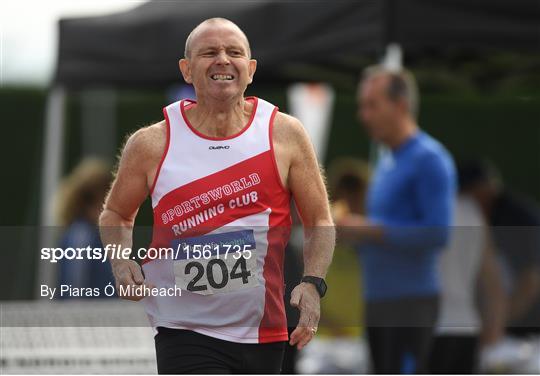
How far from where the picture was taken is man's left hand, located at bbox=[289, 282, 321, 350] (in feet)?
10.2

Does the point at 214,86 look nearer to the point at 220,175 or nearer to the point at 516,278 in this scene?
the point at 220,175

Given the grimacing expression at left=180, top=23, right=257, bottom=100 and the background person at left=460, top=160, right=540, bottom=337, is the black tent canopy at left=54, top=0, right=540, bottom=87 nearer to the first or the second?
the background person at left=460, top=160, right=540, bottom=337

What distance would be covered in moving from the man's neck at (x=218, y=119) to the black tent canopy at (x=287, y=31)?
9.53ft

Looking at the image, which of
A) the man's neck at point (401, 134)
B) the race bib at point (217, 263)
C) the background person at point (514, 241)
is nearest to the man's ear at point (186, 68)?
the race bib at point (217, 263)

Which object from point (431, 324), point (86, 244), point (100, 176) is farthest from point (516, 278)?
point (86, 244)

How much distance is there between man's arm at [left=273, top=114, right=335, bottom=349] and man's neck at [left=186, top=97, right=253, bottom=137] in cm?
11

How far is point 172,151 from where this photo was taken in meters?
3.11

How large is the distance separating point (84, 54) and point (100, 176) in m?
0.76

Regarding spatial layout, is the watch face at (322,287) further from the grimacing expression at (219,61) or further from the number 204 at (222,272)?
the grimacing expression at (219,61)

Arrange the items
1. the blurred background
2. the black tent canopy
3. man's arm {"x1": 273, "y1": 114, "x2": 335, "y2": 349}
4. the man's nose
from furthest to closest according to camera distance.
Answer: the black tent canopy, the blurred background, man's arm {"x1": 273, "y1": 114, "x2": 335, "y2": 349}, the man's nose

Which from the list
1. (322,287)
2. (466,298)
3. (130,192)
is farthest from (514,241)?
(130,192)

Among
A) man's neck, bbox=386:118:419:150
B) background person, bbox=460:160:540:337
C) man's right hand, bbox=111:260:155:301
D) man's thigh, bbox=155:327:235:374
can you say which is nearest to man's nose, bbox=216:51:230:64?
man's right hand, bbox=111:260:155:301

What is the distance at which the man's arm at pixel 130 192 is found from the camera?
312 cm

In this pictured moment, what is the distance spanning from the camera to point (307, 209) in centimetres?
318
